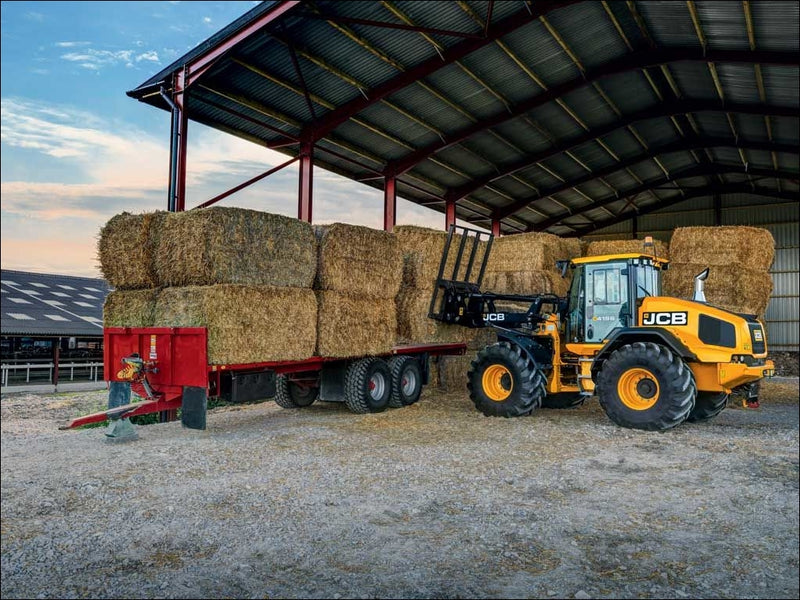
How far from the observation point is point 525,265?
16.2m

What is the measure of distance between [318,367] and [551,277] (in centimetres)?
781

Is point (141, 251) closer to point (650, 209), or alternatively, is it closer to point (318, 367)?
point (318, 367)

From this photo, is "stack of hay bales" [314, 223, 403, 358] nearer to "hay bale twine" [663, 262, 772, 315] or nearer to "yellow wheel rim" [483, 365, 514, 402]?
"yellow wheel rim" [483, 365, 514, 402]

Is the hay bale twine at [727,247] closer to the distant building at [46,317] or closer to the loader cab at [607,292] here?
the loader cab at [607,292]

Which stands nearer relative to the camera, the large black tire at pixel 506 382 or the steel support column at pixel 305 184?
the large black tire at pixel 506 382

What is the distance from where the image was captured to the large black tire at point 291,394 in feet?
39.7

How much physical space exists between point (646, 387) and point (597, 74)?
9.75 meters

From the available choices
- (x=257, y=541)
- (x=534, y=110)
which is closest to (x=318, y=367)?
(x=257, y=541)

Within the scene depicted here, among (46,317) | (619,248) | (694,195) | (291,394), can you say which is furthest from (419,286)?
(694,195)

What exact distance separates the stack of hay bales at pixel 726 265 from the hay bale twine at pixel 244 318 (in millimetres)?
11760

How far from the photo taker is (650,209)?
2950cm

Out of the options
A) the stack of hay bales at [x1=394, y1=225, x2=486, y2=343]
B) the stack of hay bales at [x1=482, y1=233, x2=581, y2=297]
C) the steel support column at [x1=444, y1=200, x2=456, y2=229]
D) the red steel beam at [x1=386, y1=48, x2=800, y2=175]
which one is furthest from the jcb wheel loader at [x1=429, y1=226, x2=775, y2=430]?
the steel support column at [x1=444, y1=200, x2=456, y2=229]

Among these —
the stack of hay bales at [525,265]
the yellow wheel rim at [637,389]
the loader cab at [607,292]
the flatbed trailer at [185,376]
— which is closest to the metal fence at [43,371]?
the flatbed trailer at [185,376]

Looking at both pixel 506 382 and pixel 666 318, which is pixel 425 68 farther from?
pixel 666 318
